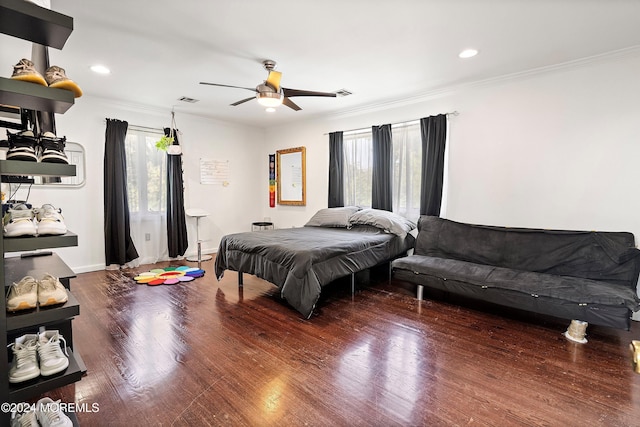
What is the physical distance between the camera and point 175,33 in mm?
2576

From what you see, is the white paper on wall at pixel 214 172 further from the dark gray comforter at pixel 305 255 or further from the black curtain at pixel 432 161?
the black curtain at pixel 432 161

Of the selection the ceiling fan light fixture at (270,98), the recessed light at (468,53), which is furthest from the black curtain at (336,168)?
the recessed light at (468,53)

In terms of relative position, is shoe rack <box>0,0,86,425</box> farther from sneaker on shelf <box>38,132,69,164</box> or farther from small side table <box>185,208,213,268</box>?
small side table <box>185,208,213,268</box>

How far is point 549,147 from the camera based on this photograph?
3.30 meters

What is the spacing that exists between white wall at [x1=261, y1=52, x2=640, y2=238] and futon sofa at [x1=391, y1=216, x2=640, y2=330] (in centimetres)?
28

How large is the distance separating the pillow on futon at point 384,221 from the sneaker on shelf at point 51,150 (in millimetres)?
3412

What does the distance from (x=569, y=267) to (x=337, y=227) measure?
2.69 meters

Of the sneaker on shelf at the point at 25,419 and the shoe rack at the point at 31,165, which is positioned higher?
the shoe rack at the point at 31,165

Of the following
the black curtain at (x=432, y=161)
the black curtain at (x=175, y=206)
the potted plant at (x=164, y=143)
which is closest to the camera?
the black curtain at (x=432, y=161)

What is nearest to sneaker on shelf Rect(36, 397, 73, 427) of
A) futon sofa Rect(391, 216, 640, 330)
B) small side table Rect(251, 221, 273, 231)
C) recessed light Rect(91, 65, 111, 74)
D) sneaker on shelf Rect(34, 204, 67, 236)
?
sneaker on shelf Rect(34, 204, 67, 236)

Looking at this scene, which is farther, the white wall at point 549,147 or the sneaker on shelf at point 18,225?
the white wall at point 549,147

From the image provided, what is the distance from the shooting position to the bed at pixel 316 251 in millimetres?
2918

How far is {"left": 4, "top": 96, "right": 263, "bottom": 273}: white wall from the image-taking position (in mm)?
4285

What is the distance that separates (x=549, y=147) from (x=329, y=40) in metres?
2.58
